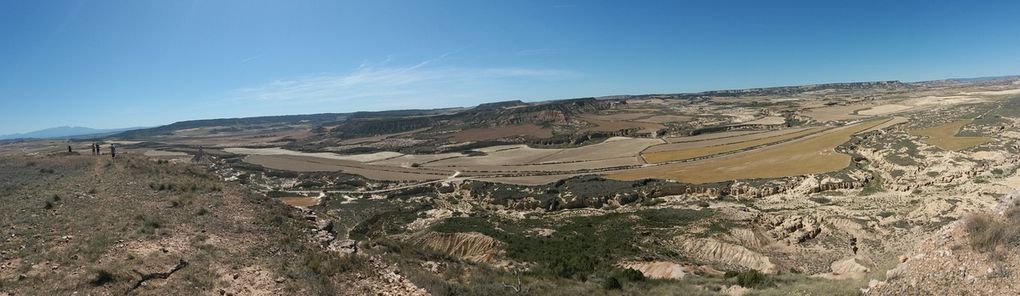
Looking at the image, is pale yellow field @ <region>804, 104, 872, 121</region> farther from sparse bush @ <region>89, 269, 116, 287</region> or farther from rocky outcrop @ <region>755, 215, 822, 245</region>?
sparse bush @ <region>89, 269, 116, 287</region>

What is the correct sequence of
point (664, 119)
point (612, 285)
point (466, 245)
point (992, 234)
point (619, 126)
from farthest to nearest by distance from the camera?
point (664, 119)
point (619, 126)
point (466, 245)
point (612, 285)
point (992, 234)

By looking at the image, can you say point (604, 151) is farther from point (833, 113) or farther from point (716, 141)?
point (833, 113)

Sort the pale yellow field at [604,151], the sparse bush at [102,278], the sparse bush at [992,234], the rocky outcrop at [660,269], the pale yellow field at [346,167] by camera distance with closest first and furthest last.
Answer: the sparse bush at [102,278]
the sparse bush at [992,234]
the rocky outcrop at [660,269]
the pale yellow field at [346,167]
the pale yellow field at [604,151]

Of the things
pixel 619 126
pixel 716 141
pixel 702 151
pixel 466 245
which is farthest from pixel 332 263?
pixel 619 126

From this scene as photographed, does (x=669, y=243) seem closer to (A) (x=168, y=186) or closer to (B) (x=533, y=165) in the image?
(A) (x=168, y=186)

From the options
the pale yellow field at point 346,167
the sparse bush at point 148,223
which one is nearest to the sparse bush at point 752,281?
the sparse bush at point 148,223

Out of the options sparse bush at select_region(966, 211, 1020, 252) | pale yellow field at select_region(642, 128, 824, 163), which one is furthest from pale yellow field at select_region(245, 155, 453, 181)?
sparse bush at select_region(966, 211, 1020, 252)

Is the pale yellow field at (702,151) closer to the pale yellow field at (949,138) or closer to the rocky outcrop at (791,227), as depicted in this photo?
the pale yellow field at (949,138)

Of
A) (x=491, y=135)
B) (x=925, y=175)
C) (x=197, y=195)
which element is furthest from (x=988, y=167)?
(x=491, y=135)
